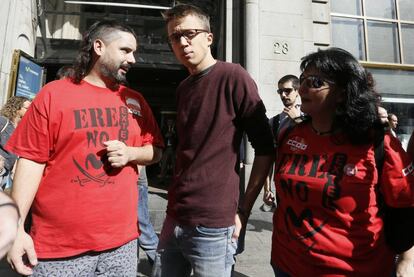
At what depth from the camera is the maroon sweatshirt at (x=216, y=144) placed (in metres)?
1.68

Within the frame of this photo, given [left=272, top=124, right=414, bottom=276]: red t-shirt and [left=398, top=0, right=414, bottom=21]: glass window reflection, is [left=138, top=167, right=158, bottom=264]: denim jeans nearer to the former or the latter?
[left=272, top=124, right=414, bottom=276]: red t-shirt

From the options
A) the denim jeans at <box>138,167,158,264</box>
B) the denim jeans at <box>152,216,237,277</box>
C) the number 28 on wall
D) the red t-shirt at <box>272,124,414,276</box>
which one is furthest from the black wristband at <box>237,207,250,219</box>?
the number 28 on wall

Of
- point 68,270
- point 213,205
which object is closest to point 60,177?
point 68,270

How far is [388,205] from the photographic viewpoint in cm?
153

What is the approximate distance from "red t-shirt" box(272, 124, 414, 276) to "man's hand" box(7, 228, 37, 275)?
1.35 meters

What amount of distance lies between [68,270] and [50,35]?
9128 mm

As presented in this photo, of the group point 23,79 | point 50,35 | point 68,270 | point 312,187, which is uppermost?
point 50,35

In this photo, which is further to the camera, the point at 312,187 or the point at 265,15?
the point at 265,15

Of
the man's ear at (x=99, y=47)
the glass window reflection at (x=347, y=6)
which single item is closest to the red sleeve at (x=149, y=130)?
the man's ear at (x=99, y=47)

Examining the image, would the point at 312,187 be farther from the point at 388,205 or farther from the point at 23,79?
the point at 23,79

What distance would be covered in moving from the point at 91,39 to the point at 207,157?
1067 mm

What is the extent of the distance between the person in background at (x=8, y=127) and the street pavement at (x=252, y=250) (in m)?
1.12

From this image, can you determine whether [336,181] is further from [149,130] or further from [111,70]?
[111,70]

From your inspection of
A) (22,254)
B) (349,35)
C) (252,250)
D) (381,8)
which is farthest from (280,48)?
(22,254)
